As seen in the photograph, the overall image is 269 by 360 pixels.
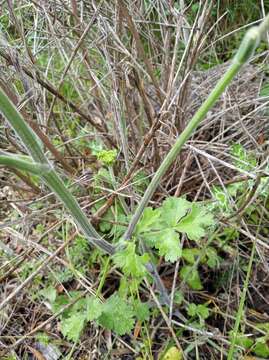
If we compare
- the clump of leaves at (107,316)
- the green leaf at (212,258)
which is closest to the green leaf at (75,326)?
the clump of leaves at (107,316)

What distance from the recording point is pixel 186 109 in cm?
208

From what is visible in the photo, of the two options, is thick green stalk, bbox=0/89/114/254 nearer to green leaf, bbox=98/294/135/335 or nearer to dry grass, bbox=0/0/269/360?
green leaf, bbox=98/294/135/335

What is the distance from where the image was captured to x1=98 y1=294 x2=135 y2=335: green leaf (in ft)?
5.03

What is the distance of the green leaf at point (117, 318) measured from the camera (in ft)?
5.03

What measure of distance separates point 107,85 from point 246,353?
4.23ft

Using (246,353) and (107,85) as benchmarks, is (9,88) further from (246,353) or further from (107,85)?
(246,353)

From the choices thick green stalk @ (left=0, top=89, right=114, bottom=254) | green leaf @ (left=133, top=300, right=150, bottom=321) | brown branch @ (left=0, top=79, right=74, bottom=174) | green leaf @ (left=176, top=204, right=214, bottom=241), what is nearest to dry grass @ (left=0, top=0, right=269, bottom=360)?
brown branch @ (left=0, top=79, right=74, bottom=174)

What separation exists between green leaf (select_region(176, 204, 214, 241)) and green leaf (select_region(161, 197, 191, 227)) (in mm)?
19

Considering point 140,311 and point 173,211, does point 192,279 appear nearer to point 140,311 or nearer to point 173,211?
point 140,311

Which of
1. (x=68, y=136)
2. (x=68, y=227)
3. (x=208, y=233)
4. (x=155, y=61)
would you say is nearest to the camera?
(x=208, y=233)

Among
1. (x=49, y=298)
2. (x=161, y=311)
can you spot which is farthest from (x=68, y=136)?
(x=161, y=311)

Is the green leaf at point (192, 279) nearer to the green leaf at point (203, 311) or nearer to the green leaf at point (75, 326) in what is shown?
the green leaf at point (203, 311)

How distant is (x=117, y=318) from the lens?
1.54 m

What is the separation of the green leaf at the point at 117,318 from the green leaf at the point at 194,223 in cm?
40
